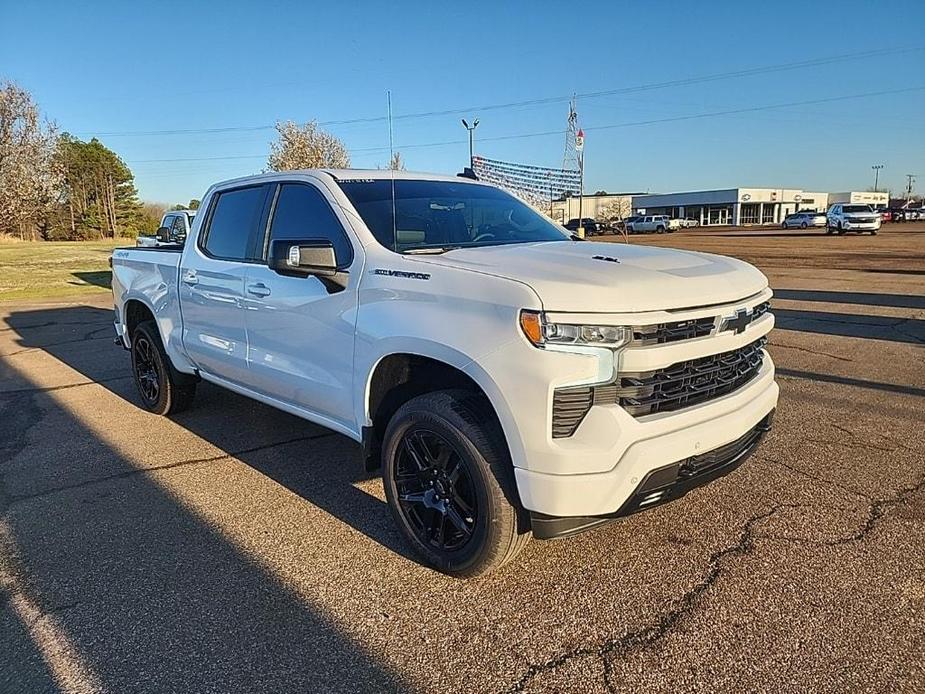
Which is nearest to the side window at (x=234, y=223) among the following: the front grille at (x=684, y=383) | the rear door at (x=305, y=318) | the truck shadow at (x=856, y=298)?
the rear door at (x=305, y=318)

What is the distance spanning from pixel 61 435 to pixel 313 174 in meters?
3.36

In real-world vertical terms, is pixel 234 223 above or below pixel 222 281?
above

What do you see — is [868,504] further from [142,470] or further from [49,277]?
[49,277]

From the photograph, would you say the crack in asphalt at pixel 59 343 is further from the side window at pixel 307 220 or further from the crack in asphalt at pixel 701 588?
the crack in asphalt at pixel 701 588

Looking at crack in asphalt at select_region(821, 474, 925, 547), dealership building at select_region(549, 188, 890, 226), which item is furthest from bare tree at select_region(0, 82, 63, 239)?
dealership building at select_region(549, 188, 890, 226)

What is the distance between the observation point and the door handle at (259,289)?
4133 millimetres

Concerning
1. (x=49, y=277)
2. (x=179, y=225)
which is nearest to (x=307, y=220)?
(x=179, y=225)

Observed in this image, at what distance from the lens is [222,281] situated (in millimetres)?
4621

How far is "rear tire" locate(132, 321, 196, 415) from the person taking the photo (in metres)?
5.73

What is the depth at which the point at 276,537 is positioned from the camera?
3566mm

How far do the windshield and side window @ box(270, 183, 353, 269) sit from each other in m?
0.16

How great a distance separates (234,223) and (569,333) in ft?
10.2

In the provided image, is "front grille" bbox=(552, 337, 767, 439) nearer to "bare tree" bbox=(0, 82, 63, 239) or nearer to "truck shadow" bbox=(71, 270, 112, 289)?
"truck shadow" bbox=(71, 270, 112, 289)

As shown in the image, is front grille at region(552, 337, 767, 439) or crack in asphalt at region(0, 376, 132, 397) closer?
front grille at region(552, 337, 767, 439)
